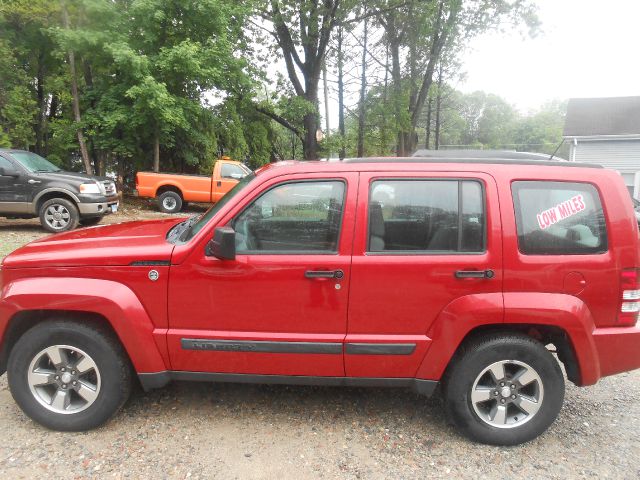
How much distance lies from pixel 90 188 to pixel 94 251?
777 centimetres

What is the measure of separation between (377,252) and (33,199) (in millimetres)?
9144

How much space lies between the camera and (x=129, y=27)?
13.3m

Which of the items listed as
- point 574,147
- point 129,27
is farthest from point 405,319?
point 574,147

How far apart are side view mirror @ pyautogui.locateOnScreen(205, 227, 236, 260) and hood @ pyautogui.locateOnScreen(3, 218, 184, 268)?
0.34 metres

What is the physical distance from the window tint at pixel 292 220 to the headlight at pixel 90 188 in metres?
8.16

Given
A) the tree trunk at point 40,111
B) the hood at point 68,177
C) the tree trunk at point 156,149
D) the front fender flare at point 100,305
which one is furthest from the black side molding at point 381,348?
the tree trunk at point 40,111

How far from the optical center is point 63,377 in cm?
284

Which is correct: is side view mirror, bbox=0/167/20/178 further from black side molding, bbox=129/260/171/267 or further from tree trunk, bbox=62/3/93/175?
black side molding, bbox=129/260/171/267

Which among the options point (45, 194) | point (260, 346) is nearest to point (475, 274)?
point (260, 346)

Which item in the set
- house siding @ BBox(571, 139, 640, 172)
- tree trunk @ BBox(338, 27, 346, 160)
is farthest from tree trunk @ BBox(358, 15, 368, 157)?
house siding @ BBox(571, 139, 640, 172)

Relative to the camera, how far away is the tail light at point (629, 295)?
270 cm

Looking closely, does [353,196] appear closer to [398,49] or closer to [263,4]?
[263,4]

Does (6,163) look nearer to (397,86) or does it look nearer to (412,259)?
(412,259)

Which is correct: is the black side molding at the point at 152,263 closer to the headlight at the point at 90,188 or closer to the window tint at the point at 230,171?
the headlight at the point at 90,188
